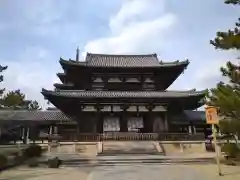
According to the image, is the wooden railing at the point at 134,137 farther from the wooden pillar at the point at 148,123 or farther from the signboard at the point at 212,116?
the signboard at the point at 212,116

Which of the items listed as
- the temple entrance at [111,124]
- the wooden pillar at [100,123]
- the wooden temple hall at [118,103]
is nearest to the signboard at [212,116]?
the wooden temple hall at [118,103]

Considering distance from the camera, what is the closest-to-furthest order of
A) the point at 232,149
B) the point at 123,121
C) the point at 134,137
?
1. the point at 232,149
2. the point at 134,137
3. the point at 123,121

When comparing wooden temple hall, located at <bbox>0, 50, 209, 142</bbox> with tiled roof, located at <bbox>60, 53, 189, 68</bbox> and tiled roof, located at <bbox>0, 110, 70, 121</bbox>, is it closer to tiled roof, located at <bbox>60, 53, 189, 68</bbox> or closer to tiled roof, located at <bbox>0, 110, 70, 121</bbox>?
tiled roof, located at <bbox>0, 110, 70, 121</bbox>

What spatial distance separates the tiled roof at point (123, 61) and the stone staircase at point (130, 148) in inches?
345

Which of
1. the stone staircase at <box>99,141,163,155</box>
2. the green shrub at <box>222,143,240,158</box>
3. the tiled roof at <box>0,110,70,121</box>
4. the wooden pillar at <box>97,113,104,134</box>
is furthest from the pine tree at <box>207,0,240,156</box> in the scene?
the tiled roof at <box>0,110,70,121</box>

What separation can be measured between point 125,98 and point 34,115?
11.3 meters

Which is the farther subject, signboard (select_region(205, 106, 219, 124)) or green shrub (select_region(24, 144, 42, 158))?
green shrub (select_region(24, 144, 42, 158))

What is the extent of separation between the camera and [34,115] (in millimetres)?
33125

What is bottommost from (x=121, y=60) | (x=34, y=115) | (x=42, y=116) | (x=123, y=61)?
(x=42, y=116)

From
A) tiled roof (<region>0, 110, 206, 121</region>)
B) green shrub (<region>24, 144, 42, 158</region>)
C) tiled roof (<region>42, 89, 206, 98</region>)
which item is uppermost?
tiled roof (<region>42, 89, 206, 98</region>)

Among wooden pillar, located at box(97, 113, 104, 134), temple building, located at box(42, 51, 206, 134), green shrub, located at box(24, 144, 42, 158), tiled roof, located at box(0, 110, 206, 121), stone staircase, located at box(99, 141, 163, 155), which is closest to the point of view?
green shrub, located at box(24, 144, 42, 158)

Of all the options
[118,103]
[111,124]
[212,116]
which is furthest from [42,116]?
[212,116]

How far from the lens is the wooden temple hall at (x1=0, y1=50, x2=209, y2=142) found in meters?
29.2

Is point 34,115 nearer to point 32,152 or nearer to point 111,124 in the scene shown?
point 111,124
